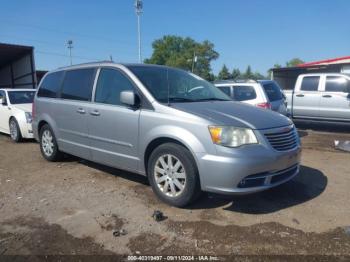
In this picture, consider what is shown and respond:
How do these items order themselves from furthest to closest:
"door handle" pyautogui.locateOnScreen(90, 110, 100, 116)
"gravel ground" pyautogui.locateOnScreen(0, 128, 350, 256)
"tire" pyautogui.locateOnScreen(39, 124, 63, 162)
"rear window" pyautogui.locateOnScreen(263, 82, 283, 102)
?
"rear window" pyautogui.locateOnScreen(263, 82, 283, 102), "tire" pyautogui.locateOnScreen(39, 124, 63, 162), "door handle" pyautogui.locateOnScreen(90, 110, 100, 116), "gravel ground" pyautogui.locateOnScreen(0, 128, 350, 256)

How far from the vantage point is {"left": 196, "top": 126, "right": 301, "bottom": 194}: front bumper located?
3867 millimetres

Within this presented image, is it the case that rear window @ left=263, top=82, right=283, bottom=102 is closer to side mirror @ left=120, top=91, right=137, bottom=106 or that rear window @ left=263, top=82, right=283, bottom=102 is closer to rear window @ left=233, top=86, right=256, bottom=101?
rear window @ left=233, top=86, right=256, bottom=101

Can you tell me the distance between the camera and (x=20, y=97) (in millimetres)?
10180

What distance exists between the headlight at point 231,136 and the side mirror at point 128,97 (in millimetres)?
1170

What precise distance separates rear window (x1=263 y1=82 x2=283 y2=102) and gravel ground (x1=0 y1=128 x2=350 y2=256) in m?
3.29

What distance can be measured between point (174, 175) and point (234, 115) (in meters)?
1.02

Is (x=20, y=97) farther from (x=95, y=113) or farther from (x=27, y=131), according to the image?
(x=95, y=113)

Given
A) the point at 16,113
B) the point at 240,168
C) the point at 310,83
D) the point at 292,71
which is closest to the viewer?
the point at 240,168

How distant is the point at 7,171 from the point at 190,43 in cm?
9266

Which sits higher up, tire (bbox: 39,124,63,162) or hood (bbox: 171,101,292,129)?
hood (bbox: 171,101,292,129)

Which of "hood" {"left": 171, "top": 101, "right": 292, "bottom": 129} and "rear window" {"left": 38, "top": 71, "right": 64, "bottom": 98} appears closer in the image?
"hood" {"left": 171, "top": 101, "right": 292, "bottom": 129}

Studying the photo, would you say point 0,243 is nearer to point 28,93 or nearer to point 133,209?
point 133,209

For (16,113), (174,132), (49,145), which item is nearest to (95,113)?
(174,132)

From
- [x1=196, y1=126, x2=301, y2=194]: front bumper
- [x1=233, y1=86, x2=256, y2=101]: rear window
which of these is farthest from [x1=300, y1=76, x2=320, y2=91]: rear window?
[x1=196, y1=126, x2=301, y2=194]: front bumper
